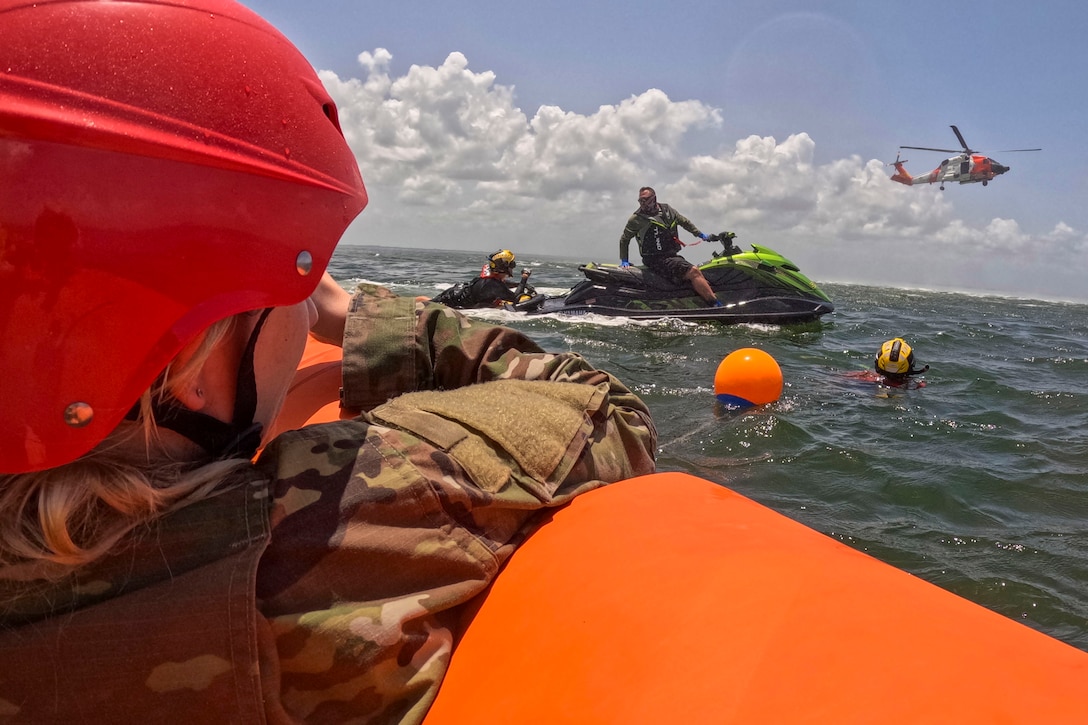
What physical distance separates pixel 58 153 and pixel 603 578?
0.95 meters

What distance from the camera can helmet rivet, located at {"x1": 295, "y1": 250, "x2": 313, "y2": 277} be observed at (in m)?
1.12

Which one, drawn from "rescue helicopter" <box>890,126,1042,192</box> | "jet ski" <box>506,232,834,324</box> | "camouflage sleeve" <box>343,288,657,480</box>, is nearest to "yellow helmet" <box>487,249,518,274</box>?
"jet ski" <box>506,232,834,324</box>

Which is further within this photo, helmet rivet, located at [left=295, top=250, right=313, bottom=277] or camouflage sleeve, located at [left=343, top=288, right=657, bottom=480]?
camouflage sleeve, located at [left=343, top=288, right=657, bottom=480]

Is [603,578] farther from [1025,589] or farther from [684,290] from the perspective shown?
[684,290]

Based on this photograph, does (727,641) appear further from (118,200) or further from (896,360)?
(896,360)

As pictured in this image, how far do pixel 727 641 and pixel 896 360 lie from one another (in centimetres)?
791

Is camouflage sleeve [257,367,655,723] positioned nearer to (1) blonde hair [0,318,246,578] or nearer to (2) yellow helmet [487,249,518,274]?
(1) blonde hair [0,318,246,578]

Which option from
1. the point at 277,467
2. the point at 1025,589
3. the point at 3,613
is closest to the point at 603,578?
the point at 277,467

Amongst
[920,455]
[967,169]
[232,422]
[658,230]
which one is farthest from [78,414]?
[967,169]

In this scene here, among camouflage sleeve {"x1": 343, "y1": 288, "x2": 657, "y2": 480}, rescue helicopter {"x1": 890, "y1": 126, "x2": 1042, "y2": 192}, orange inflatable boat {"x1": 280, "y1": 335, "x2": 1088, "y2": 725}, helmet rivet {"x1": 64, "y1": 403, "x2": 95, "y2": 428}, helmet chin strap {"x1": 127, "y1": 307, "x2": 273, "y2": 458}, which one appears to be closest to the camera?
orange inflatable boat {"x1": 280, "y1": 335, "x2": 1088, "y2": 725}

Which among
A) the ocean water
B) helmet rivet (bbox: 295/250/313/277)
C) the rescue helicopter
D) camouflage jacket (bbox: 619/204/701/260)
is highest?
the rescue helicopter

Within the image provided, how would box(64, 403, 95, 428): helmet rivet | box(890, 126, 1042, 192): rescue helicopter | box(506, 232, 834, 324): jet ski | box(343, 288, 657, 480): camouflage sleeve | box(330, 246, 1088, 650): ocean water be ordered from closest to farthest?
box(64, 403, 95, 428): helmet rivet
box(343, 288, 657, 480): camouflage sleeve
box(330, 246, 1088, 650): ocean water
box(506, 232, 834, 324): jet ski
box(890, 126, 1042, 192): rescue helicopter

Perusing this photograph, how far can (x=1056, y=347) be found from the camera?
13.5 meters

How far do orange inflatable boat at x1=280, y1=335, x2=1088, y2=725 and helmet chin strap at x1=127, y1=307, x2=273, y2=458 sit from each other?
48 cm
